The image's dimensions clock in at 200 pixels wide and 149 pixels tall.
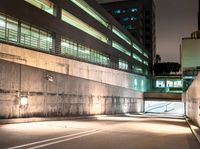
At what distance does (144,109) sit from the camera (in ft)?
244

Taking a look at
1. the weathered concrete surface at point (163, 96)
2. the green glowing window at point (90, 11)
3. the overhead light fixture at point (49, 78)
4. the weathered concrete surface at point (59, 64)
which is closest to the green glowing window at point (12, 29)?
the weathered concrete surface at point (59, 64)

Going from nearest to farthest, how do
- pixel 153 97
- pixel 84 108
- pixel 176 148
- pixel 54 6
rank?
pixel 176 148 → pixel 84 108 → pixel 54 6 → pixel 153 97

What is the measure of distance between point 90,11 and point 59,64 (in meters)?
17.8

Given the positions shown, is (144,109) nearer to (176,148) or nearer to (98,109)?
(98,109)

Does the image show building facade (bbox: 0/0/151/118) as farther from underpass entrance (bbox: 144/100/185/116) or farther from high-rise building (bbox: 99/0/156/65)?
high-rise building (bbox: 99/0/156/65)

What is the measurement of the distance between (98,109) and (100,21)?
23.0m

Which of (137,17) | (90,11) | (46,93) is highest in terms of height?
(137,17)

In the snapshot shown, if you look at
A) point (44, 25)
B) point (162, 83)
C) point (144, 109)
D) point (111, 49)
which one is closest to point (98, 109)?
point (44, 25)

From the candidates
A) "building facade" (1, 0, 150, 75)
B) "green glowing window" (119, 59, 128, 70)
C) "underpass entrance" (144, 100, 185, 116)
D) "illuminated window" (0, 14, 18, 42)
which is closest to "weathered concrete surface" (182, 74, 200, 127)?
"building facade" (1, 0, 150, 75)

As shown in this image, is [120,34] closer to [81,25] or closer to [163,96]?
[163,96]

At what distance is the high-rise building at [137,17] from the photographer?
120500mm

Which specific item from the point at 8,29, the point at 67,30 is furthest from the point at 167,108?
the point at 8,29

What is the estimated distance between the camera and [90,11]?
5091cm

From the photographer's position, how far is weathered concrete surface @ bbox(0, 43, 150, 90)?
27.3 metres
